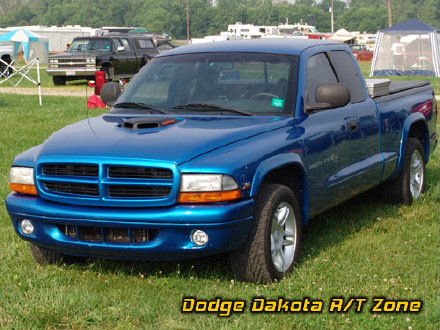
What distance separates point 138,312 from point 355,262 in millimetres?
1839

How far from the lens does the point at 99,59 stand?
1119 inches

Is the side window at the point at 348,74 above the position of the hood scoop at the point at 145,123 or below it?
above

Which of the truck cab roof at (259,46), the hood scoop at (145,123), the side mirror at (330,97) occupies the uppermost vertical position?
the truck cab roof at (259,46)

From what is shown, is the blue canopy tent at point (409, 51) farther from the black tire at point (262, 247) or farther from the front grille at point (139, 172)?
the front grille at point (139, 172)

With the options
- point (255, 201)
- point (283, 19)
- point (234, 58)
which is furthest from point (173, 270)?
point (283, 19)

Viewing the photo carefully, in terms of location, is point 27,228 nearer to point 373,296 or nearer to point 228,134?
point 228,134

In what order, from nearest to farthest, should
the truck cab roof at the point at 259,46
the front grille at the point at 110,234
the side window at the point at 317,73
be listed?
the front grille at the point at 110,234 → the side window at the point at 317,73 → the truck cab roof at the point at 259,46

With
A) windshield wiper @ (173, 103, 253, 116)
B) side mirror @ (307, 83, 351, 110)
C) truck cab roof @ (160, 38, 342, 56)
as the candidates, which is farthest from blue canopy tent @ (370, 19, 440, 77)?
windshield wiper @ (173, 103, 253, 116)

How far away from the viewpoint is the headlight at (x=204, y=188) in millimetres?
5172

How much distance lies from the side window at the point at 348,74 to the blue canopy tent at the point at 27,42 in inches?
1133

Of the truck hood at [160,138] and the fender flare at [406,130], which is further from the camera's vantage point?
the fender flare at [406,130]

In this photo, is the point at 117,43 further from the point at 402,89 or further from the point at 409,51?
the point at 402,89

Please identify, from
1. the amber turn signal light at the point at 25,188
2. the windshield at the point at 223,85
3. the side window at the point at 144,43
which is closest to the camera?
the amber turn signal light at the point at 25,188

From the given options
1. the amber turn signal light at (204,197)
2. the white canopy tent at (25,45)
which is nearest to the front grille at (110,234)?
the amber turn signal light at (204,197)
